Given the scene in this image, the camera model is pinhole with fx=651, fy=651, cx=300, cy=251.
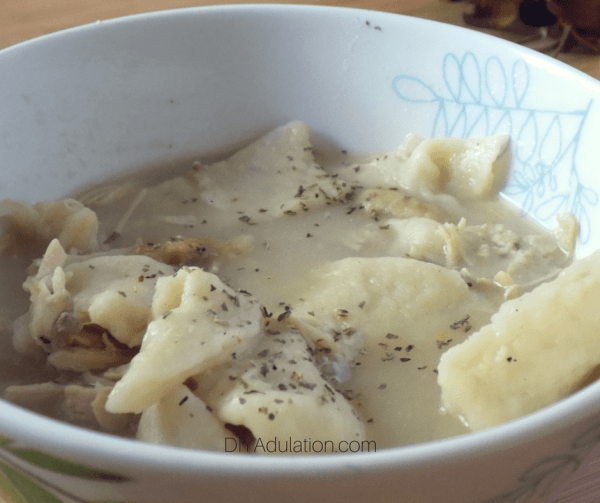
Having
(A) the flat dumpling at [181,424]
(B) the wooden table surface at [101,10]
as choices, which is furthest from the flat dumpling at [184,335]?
(B) the wooden table surface at [101,10]

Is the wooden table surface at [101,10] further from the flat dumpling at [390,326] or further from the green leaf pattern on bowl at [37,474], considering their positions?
the green leaf pattern on bowl at [37,474]

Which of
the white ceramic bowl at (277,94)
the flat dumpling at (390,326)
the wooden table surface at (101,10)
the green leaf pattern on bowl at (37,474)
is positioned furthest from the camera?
the wooden table surface at (101,10)

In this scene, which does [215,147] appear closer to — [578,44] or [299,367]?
[299,367]

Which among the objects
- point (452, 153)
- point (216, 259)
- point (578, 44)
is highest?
point (578, 44)

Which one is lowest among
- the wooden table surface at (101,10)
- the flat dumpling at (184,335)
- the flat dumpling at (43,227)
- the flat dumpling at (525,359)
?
the flat dumpling at (43,227)

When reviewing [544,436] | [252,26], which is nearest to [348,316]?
[544,436]

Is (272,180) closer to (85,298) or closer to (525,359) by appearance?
(85,298)
